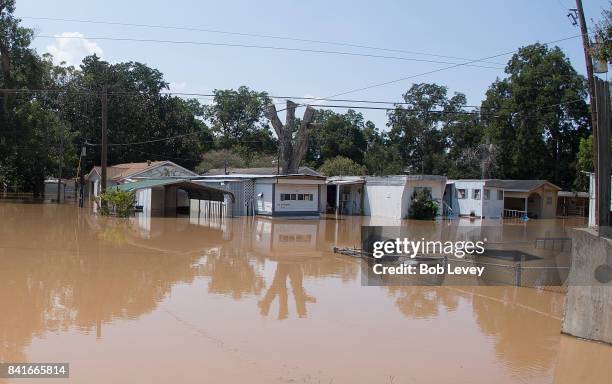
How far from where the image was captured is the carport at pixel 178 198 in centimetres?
3347

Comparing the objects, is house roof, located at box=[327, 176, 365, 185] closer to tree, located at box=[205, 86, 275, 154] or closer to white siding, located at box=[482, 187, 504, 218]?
white siding, located at box=[482, 187, 504, 218]

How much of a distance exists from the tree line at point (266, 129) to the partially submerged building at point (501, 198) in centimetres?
382

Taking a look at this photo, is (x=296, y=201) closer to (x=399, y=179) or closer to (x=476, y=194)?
(x=399, y=179)

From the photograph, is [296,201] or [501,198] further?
[501,198]

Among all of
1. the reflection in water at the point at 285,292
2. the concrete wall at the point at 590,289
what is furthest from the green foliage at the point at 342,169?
the concrete wall at the point at 590,289

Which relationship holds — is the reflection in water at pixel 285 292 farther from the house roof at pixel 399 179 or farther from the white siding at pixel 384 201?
the house roof at pixel 399 179

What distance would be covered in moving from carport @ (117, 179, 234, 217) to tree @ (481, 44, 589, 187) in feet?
88.2

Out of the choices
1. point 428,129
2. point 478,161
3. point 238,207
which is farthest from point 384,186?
point 428,129

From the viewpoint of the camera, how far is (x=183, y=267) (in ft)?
49.0

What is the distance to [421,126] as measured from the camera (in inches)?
2413

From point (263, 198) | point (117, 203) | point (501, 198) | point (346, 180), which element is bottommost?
point (117, 203)

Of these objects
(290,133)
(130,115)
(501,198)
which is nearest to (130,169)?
(130,115)

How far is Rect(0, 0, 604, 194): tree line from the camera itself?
41.5 metres

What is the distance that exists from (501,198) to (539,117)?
12.2 m
